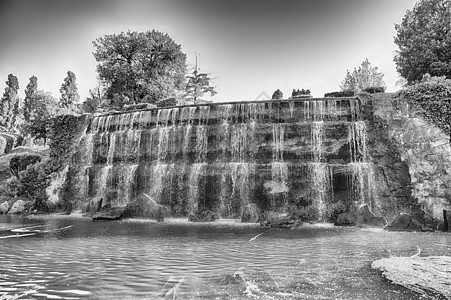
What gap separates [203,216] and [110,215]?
630 centimetres

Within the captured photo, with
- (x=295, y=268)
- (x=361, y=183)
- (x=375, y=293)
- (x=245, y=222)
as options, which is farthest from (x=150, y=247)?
(x=361, y=183)

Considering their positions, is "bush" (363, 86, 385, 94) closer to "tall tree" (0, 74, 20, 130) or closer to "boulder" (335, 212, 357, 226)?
"boulder" (335, 212, 357, 226)

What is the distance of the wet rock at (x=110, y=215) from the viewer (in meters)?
21.9

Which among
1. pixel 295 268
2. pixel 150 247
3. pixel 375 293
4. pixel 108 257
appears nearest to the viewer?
pixel 375 293

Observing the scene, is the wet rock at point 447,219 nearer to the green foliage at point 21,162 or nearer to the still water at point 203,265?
the still water at point 203,265

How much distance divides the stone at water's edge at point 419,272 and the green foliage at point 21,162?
113 ft

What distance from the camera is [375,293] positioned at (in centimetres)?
684

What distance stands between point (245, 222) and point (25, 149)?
41.6 meters

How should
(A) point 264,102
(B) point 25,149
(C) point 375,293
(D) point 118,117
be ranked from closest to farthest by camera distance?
(C) point 375,293 < (A) point 264,102 < (D) point 118,117 < (B) point 25,149

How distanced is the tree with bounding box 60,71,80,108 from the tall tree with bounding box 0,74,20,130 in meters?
11.9

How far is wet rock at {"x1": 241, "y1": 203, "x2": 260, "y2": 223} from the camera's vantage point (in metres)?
20.9

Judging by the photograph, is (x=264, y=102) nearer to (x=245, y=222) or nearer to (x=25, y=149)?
(x=245, y=222)

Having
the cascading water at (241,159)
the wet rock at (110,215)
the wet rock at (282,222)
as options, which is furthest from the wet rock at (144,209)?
the wet rock at (282,222)

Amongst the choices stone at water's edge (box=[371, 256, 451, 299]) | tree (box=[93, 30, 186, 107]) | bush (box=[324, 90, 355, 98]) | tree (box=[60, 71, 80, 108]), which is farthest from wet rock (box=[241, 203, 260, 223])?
tree (box=[60, 71, 80, 108])
